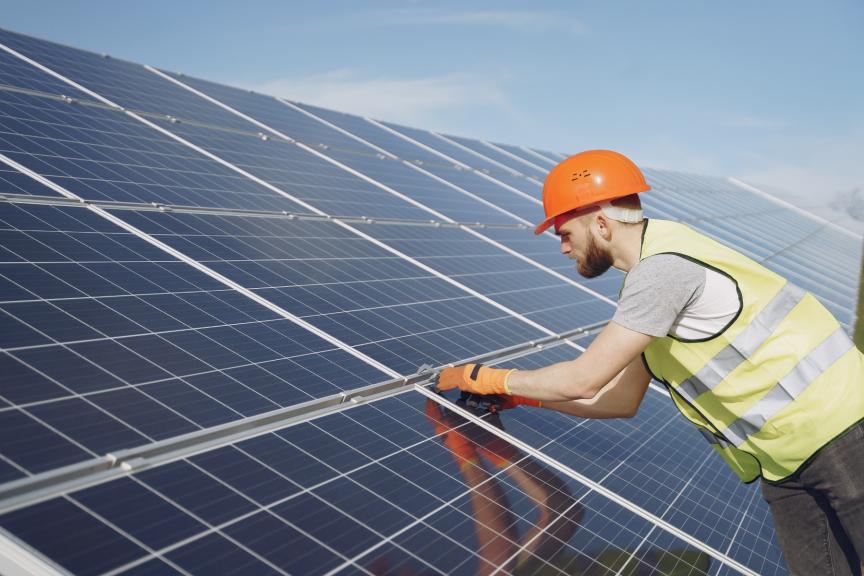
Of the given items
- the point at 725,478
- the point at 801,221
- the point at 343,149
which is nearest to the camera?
the point at 725,478

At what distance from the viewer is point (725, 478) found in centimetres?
651

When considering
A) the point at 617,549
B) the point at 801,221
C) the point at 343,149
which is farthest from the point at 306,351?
the point at 801,221

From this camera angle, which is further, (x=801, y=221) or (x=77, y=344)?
(x=801, y=221)

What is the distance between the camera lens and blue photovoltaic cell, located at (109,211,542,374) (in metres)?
6.13

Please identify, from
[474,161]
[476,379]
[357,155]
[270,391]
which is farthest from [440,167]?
[270,391]

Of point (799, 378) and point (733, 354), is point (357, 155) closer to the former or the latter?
point (733, 354)

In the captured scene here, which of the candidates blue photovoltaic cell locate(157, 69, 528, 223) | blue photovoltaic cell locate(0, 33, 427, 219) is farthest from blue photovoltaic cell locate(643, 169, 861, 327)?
blue photovoltaic cell locate(0, 33, 427, 219)

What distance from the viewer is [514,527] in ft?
14.1

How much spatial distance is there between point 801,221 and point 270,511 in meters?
36.3

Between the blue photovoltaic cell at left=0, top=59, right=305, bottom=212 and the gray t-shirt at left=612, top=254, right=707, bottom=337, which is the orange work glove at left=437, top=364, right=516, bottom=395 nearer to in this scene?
the gray t-shirt at left=612, top=254, right=707, bottom=337

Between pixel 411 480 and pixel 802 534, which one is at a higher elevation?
pixel 411 480

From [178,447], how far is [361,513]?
35.7 inches

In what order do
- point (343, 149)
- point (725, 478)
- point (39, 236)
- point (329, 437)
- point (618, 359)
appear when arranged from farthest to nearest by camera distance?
1. point (343, 149)
2. point (725, 478)
3. point (39, 236)
4. point (329, 437)
5. point (618, 359)

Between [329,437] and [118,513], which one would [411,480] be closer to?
[329,437]
